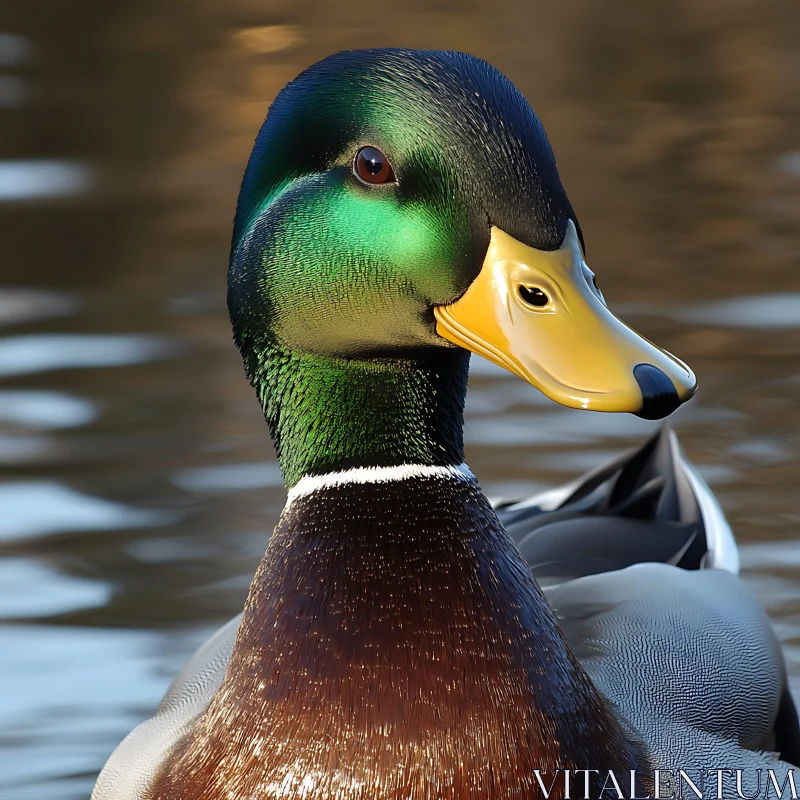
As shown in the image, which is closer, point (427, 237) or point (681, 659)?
point (427, 237)

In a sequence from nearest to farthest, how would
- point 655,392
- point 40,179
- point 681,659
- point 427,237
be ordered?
point 655,392 → point 427,237 → point 681,659 → point 40,179

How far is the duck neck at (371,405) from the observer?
124 inches

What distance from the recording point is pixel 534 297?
2.79 m

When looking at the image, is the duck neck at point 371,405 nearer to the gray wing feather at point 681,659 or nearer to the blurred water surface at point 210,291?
the gray wing feather at point 681,659

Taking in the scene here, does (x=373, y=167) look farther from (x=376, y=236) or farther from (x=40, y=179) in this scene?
(x=40, y=179)

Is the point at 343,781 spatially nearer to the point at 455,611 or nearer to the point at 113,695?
the point at 455,611

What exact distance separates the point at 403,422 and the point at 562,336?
502 millimetres

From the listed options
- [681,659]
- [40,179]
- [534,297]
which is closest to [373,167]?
[534,297]

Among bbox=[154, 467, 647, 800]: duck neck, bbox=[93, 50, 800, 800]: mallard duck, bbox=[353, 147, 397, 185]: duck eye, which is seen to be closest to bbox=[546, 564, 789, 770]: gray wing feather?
bbox=[93, 50, 800, 800]: mallard duck

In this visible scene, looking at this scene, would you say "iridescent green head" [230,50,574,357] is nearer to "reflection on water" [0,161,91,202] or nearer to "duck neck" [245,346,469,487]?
"duck neck" [245,346,469,487]

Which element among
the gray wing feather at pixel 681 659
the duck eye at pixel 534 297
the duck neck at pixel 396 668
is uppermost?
the duck eye at pixel 534 297

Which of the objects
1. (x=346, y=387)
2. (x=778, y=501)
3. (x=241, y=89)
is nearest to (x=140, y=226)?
(x=241, y=89)

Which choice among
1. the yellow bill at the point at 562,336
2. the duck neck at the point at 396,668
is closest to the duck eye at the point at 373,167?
the yellow bill at the point at 562,336

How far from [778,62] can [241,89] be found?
3306 millimetres
